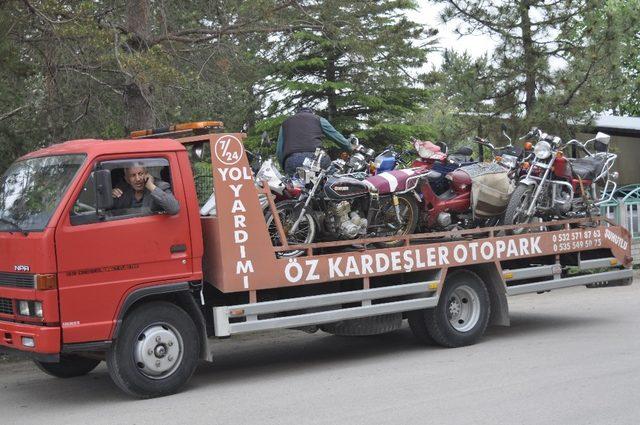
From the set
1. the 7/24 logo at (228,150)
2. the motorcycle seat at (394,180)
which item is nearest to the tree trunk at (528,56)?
the motorcycle seat at (394,180)

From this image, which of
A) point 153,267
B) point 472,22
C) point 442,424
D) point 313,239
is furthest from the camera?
point 472,22

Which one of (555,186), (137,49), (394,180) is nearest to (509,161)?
(555,186)

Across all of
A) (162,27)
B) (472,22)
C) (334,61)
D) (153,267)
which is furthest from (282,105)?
(153,267)

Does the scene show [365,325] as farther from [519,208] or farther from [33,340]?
[33,340]

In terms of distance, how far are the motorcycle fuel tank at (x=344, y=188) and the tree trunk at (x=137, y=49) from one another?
4.07m

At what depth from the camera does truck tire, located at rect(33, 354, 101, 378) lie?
30.1ft

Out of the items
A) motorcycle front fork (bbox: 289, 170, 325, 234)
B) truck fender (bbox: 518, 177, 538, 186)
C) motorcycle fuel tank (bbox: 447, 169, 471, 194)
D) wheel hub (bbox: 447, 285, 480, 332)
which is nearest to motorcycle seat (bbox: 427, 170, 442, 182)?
motorcycle fuel tank (bbox: 447, 169, 471, 194)

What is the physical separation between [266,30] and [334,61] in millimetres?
8706

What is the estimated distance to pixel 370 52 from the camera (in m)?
12.9

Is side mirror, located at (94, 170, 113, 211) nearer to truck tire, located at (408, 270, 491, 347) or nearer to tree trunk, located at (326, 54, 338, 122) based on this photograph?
truck tire, located at (408, 270, 491, 347)

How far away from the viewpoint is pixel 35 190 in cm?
807

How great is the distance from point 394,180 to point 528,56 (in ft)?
29.8

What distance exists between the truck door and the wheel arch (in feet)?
12.9

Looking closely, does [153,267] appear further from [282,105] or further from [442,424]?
[282,105]
